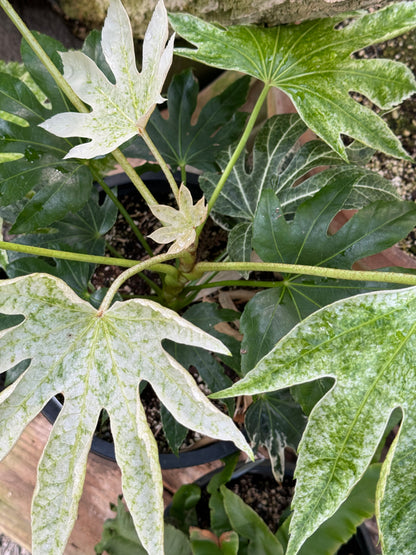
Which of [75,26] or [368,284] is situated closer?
[368,284]

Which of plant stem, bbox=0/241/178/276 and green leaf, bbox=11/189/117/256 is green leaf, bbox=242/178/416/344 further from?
green leaf, bbox=11/189/117/256

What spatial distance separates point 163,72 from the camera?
532 mm

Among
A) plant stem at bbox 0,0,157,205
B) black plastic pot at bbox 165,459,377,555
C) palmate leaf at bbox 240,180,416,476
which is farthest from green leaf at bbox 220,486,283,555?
plant stem at bbox 0,0,157,205

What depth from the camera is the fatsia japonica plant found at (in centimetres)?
51

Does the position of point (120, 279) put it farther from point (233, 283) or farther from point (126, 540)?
point (126, 540)

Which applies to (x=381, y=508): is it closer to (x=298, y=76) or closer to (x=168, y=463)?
(x=168, y=463)

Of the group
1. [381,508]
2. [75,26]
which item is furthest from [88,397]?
[75,26]

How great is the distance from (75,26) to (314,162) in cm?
89

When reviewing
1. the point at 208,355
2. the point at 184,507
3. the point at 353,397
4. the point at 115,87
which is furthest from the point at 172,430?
the point at 115,87

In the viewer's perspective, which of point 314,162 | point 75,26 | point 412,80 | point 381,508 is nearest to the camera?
point 381,508

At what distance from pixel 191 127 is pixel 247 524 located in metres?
0.67

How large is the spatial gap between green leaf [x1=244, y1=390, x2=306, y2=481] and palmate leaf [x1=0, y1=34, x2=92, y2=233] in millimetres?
439

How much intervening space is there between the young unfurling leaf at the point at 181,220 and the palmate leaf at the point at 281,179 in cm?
19

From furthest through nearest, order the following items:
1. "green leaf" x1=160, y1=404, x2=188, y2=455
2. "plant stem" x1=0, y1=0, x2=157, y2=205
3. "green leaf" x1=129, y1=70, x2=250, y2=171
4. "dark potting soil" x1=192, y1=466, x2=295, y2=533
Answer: "dark potting soil" x1=192, y1=466, x2=295, y2=533 < "green leaf" x1=129, y1=70, x2=250, y2=171 < "green leaf" x1=160, y1=404, x2=188, y2=455 < "plant stem" x1=0, y1=0, x2=157, y2=205
